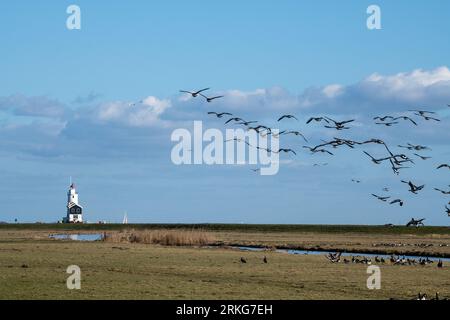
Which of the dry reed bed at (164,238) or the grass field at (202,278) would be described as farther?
the dry reed bed at (164,238)

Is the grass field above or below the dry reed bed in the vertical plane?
below

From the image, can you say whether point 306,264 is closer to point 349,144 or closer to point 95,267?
point 95,267

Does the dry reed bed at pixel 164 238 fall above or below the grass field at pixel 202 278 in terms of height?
above

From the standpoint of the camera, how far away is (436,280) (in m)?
47.2

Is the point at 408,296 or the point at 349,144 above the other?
the point at 349,144

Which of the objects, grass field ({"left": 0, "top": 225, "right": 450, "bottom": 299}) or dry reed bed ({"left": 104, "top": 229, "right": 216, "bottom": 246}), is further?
dry reed bed ({"left": 104, "top": 229, "right": 216, "bottom": 246})

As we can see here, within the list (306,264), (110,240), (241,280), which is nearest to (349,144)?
(241,280)

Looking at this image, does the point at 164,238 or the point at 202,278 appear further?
the point at 164,238

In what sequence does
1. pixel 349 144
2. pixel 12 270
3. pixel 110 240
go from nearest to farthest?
pixel 349 144, pixel 12 270, pixel 110 240

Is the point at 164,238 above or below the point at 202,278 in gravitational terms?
above

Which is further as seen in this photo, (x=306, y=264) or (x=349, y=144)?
(x=306, y=264)

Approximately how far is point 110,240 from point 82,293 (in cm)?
6345

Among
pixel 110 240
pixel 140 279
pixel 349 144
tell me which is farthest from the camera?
pixel 110 240
